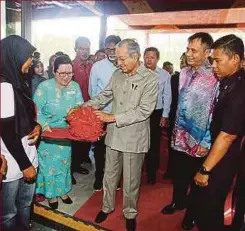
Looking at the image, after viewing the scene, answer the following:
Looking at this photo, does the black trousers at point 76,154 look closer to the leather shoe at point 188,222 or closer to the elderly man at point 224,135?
the leather shoe at point 188,222

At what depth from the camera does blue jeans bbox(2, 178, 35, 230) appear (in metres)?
2.26

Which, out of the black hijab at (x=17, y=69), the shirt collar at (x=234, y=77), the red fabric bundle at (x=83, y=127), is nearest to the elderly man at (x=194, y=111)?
the shirt collar at (x=234, y=77)

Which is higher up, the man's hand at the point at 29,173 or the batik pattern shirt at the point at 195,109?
the batik pattern shirt at the point at 195,109

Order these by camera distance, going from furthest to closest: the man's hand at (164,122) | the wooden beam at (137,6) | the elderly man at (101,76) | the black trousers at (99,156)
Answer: the wooden beam at (137,6), the man's hand at (164,122), the black trousers at (99,156), the elderly man at (101,76)

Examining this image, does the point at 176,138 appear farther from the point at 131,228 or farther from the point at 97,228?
the point at 97,228

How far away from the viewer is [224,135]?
201 cm

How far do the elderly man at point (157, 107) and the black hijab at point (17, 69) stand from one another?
2386 millimetres

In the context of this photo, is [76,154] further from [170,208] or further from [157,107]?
[170,208]

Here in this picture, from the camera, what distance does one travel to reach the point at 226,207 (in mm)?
2291

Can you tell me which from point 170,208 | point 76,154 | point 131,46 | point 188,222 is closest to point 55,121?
point 131,46

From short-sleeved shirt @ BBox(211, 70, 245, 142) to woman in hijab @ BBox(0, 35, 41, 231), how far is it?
149 cm

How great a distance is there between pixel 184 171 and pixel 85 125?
1.29 meters

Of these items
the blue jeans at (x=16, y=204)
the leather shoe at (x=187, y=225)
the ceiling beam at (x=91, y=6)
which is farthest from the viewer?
the ceiling beam at (x=91, y=6)

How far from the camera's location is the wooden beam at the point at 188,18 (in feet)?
23.7
